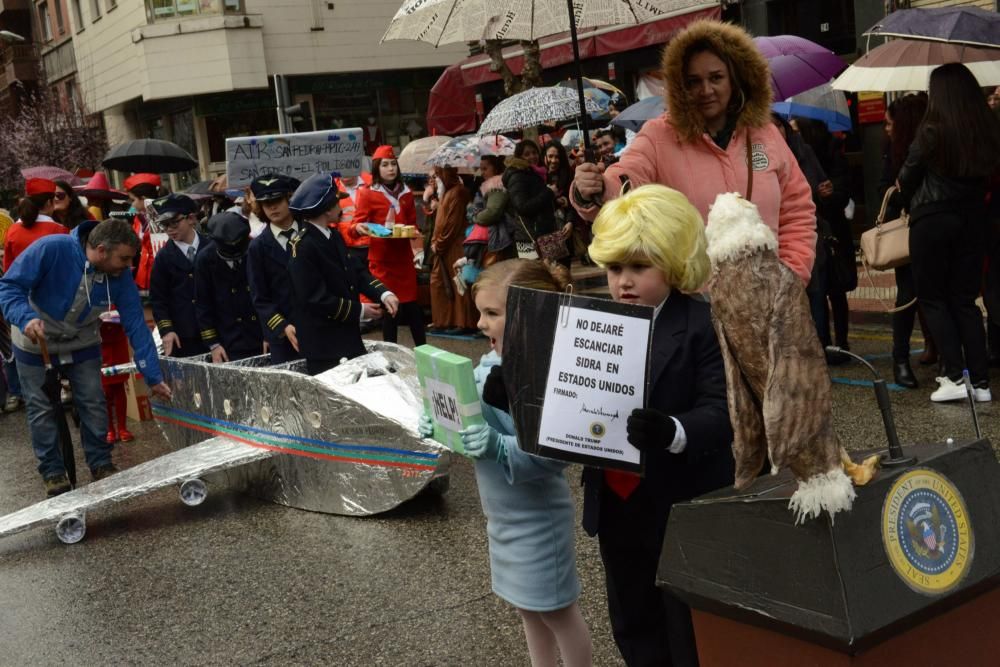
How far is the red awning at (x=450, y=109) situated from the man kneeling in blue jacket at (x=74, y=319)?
16148mm

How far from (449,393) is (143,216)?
36.1 ft

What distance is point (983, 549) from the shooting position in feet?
8.07

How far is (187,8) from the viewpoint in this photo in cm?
3269

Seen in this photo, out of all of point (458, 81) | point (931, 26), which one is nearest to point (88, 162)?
point (458, 81)

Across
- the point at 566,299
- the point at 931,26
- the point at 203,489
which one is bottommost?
the point at 203,489

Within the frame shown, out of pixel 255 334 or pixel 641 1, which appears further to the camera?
pixel 255 334

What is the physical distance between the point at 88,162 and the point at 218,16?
876 centimetres

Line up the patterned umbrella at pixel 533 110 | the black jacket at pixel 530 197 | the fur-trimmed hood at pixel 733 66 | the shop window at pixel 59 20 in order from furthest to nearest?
the shop window at pixel 59 20 < the patterned umbrella at pixel 533 110 < the black jacket at pixel 530 197 < the fur-trimmed hood at pixel 733 66

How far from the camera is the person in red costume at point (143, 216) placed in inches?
477

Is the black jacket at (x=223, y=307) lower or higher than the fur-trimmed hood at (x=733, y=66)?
lower

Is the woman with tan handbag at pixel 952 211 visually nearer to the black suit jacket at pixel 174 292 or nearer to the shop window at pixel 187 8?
the black suit jacket at pixel 174 292

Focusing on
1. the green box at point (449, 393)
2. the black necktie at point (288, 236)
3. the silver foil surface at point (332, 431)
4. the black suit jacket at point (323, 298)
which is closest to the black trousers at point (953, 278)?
the silver foil surface at point (332, 431)

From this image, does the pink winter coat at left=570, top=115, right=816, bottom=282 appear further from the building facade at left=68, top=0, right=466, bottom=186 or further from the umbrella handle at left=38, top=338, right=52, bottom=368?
the building facade at left=68, top=0, right=466, bottom=186

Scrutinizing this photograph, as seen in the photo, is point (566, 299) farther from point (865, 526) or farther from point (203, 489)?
point (203, 489)
